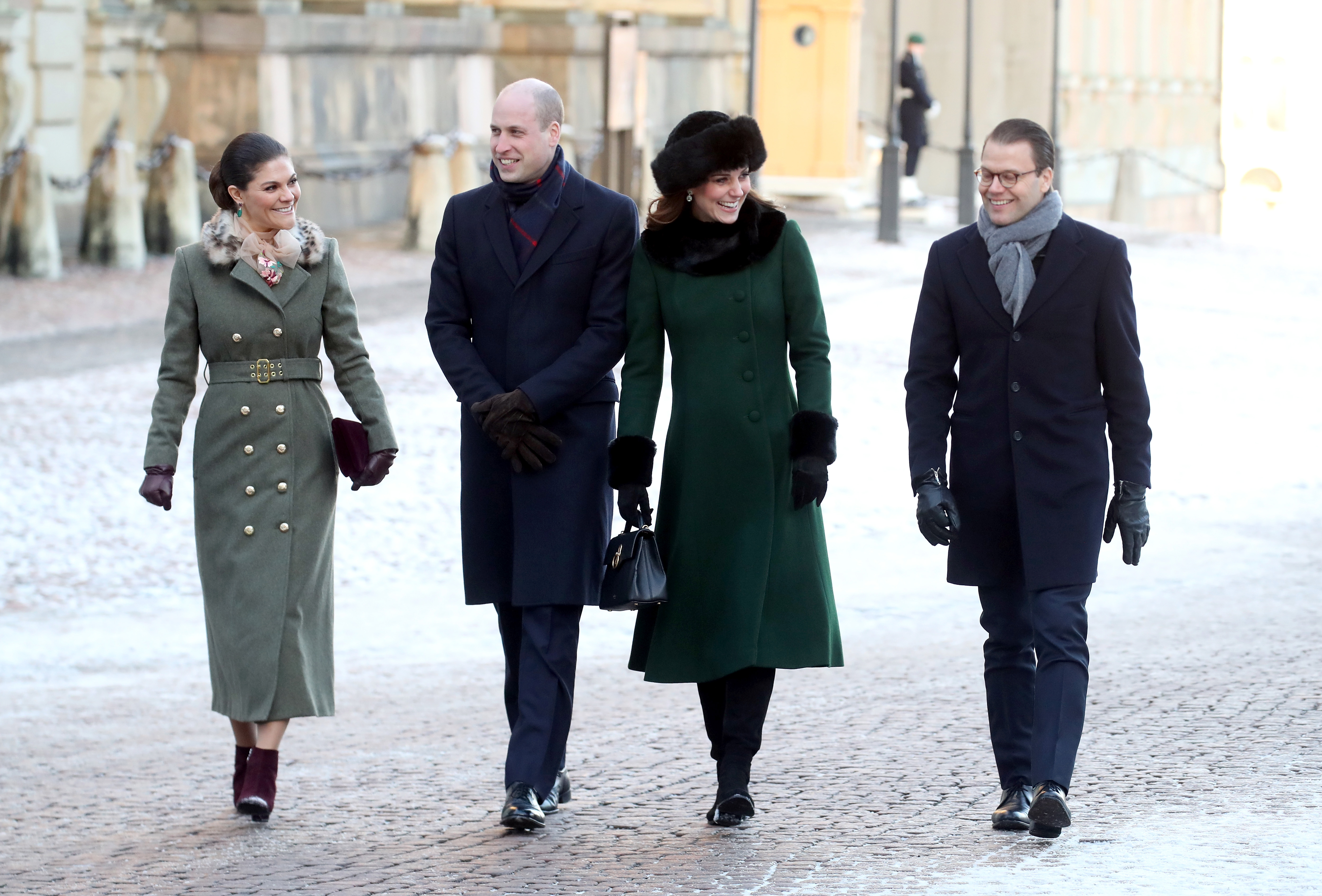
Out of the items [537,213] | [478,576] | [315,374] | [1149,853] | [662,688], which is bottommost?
[662,688]

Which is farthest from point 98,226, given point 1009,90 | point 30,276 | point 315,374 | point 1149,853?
point 1009,90

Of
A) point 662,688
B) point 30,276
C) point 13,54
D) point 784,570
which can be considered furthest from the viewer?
point 13,54

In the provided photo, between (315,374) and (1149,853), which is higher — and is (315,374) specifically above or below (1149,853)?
above

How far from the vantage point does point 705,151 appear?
503 centimetres

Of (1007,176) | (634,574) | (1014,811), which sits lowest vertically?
(1014,811)

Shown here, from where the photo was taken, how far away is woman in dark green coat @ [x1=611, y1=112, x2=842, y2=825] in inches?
201

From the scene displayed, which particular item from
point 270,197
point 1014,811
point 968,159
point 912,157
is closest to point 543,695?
point 1014,811

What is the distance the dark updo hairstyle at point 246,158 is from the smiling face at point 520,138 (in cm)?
52

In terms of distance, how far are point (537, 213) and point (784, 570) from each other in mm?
1045

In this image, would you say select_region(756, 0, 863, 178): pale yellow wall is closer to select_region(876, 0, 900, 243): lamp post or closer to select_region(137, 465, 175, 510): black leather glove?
select_region(876, 0, 900, 243): lamp post

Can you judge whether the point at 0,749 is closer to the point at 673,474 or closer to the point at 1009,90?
the point at 673,474

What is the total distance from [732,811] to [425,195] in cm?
1540

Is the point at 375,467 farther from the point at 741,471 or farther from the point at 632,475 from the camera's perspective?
the point at 741,471

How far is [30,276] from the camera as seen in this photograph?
55.5 feet
